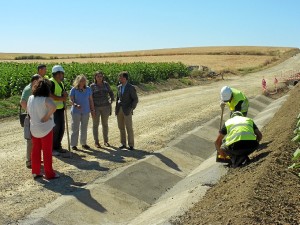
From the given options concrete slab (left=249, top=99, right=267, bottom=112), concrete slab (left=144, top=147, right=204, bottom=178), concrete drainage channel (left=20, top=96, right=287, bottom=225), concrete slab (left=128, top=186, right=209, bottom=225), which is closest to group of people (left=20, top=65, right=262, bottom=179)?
concrete drainage channel (left=20, top=96, right=287, bottom=225)

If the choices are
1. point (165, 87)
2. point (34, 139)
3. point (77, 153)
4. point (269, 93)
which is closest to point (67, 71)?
point (165, 87)

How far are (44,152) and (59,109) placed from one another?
1957 mm

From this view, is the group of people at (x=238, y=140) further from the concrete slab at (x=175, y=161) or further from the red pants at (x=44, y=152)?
the red pants at (x=44, y=152)

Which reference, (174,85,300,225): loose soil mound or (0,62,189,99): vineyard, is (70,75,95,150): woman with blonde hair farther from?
(0,62,189,99): vineyard

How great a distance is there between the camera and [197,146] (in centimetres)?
Answer: 1242

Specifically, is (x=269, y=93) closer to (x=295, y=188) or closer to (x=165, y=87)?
(x=165, y=87)

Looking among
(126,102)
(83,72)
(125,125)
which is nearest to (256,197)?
(126,102)

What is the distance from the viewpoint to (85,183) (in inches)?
319

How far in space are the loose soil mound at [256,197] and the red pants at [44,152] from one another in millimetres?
2827

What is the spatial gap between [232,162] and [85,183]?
256 cm

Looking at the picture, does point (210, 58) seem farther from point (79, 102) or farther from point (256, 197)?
point (256, 197)

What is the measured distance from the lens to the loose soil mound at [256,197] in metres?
4.99

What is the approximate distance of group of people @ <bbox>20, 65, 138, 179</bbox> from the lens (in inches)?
311

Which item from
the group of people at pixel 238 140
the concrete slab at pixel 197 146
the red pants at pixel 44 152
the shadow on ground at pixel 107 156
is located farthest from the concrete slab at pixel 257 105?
the red pants at pixel 44 152
